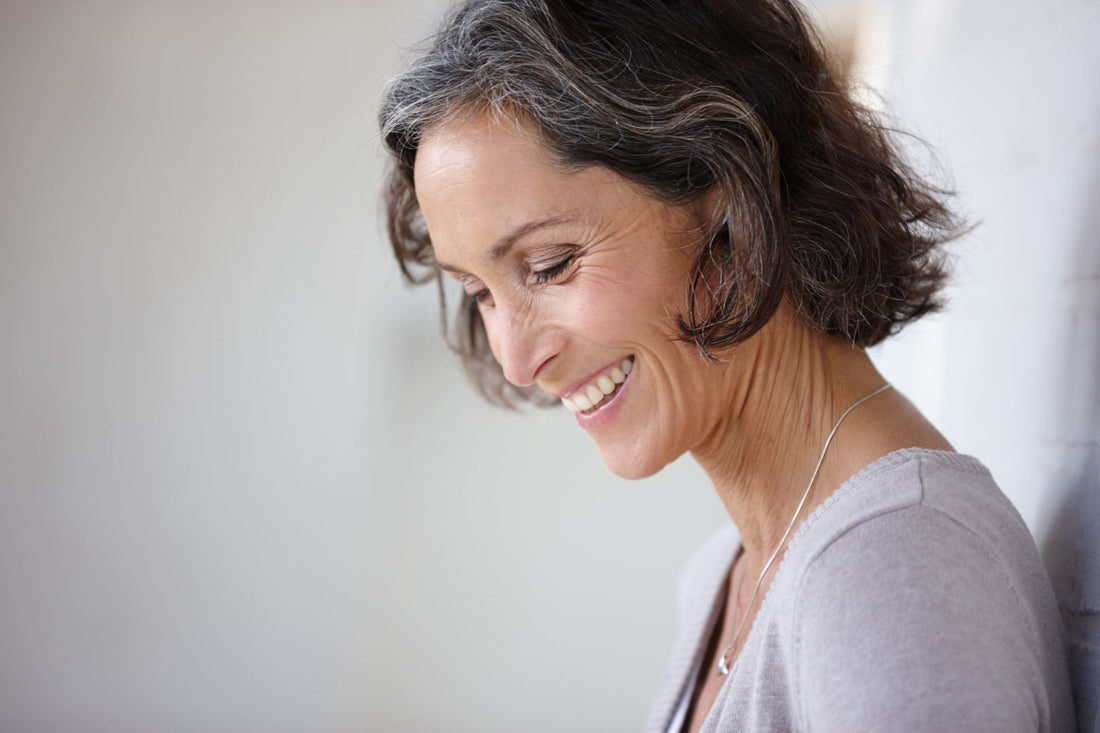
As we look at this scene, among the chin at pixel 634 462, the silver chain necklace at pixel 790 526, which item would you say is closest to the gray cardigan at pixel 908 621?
the silver chain necklace at pixel 790 526

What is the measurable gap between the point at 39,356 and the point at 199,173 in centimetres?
65

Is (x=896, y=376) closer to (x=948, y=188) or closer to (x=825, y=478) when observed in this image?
(x=948, y=188)

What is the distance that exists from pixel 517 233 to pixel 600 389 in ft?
0.69

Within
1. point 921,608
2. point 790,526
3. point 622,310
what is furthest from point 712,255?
point 921,608

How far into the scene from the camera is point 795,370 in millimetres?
1096

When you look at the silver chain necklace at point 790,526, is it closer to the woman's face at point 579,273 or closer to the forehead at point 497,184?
the woman's face at point 579,273

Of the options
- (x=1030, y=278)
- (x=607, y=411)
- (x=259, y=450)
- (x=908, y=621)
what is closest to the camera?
(x=908, y=621)

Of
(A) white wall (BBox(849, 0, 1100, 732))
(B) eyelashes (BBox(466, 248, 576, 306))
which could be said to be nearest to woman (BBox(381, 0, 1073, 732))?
(B) eyelashes (BBox(466, 248, 576, 306))

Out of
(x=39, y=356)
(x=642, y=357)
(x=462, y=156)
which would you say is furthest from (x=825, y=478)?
(x=39, y=356)

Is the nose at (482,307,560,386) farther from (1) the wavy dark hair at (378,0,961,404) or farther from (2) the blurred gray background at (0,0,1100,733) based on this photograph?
(2) the blurred gray background at (0,0,1100,733)

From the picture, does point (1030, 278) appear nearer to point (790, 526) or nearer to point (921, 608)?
point (790, 526)

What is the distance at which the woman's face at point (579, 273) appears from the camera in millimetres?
1009

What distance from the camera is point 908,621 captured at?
73 centimetres

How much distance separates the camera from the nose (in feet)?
3.52
